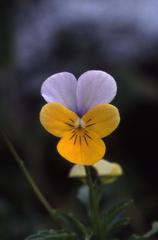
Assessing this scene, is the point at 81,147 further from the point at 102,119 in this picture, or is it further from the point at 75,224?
the point at 75,224

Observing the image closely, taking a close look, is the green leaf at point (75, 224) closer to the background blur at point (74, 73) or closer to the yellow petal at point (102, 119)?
the yellow petal at point (102, 119)

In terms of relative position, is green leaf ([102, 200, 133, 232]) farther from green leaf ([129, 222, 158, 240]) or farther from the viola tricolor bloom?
the viola tricolor bloom

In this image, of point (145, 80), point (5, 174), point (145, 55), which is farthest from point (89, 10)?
point (5, 174)

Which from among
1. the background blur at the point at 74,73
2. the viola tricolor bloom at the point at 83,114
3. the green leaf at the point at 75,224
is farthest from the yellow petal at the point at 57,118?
the background blur at the point at 74,73

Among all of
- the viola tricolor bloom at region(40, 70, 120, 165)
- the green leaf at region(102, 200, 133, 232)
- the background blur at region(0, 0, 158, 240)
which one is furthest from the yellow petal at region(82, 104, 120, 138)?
the background blur at region(0, 0, 158, 240)

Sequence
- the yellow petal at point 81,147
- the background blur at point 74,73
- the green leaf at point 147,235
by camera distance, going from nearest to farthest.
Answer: the yellow petal at point 81,147 < the green leaf at point 147,235 < the background blur at point 74,73

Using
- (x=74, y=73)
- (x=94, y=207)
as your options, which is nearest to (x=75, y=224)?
(x=94, y=207)

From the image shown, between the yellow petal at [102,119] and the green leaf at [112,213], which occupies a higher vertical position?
the yellow petal at [102,119]
